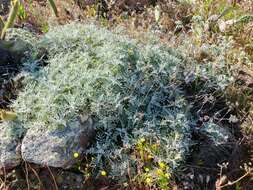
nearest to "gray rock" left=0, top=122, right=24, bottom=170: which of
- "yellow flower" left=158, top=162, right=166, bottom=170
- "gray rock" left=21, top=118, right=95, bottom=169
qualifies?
"gray rock" left=21, top=118, right=95, bottom=169

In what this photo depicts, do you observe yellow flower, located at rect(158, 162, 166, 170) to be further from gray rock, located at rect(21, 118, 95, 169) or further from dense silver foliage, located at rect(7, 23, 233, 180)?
gray rock, located at rect(21, 118, 95, 169)

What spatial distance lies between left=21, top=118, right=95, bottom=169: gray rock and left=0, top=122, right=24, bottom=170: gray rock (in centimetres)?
9

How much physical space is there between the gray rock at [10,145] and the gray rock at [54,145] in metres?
0.09

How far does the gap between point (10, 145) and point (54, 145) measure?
14.7 inches

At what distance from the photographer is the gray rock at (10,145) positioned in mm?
3156

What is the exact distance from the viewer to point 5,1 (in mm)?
5203

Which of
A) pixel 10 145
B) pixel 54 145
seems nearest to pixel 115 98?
pixel 54 145

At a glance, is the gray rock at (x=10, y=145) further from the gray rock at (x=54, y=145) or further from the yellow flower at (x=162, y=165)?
the yellow flower at (x=162, y=165)

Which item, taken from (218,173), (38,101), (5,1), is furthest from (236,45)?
(5,1)

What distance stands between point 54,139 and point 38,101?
1.26ft

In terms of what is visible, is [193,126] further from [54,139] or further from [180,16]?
[180,16]

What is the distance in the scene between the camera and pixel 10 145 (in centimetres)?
320

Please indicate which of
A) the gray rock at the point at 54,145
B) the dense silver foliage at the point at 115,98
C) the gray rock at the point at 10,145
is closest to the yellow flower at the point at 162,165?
the dense silver foliage at the point at 115,98

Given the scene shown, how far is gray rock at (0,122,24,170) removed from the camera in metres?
3.16
